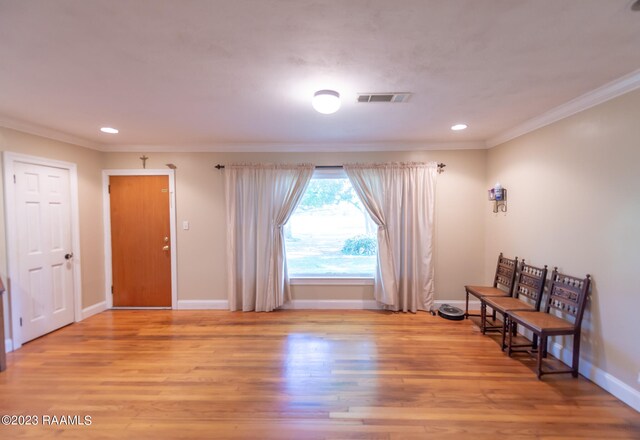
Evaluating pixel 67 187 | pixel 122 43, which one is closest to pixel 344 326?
pixel 122 43

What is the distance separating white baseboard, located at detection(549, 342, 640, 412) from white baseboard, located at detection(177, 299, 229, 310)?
4.03 meters

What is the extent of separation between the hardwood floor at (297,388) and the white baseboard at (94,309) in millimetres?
456

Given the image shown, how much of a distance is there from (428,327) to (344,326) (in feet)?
3.44

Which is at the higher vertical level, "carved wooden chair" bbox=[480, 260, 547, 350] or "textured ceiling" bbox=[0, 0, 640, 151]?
"textured ceiling" bbox=[0, 0, 640, 151]

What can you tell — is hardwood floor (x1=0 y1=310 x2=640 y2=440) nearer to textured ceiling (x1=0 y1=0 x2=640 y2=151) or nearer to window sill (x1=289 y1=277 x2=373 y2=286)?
window sill (x1=289 y1=277 x2=373 y2=286)

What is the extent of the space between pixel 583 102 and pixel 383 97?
1.73m

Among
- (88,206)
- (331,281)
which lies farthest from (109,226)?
(331,281)

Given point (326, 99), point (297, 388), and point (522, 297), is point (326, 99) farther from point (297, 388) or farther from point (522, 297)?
point (522, 297)

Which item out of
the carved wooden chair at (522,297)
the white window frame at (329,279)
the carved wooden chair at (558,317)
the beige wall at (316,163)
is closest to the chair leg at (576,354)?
the carved wooden chair at (558,317)

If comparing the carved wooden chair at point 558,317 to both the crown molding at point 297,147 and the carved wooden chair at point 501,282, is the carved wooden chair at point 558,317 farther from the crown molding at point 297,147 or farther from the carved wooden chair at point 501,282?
the crown molding at point 297,147

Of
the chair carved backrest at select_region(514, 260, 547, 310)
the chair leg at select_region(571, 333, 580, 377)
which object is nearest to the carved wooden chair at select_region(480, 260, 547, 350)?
the chair carved backrest at select_region(514, 260, 547, 310)

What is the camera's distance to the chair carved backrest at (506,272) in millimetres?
3291

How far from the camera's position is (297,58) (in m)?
1.75

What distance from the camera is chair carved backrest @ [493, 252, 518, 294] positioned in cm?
329
